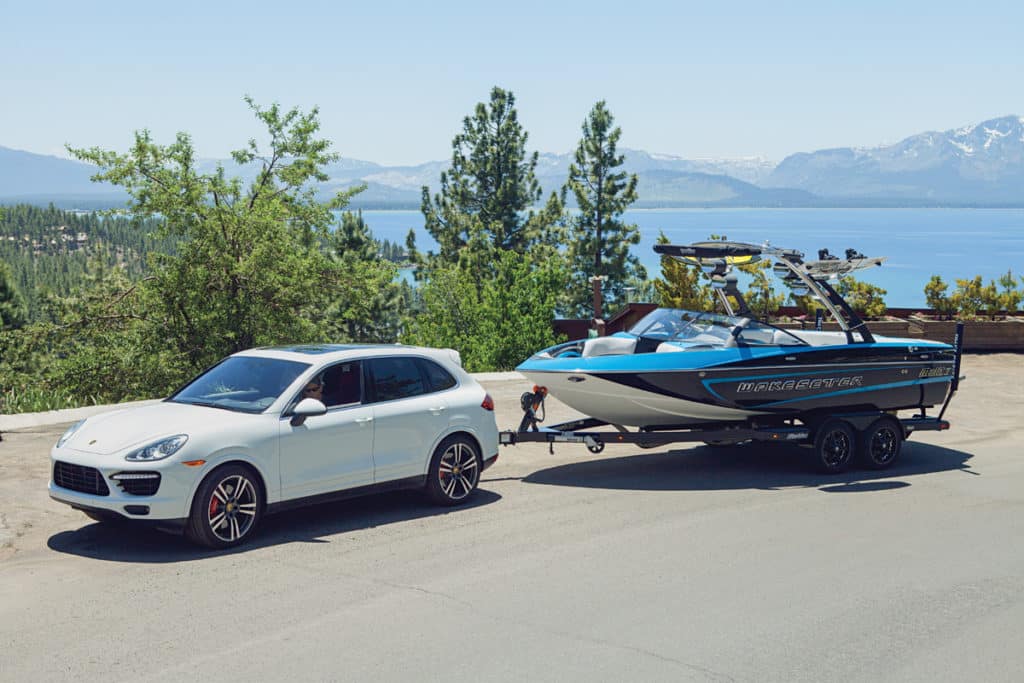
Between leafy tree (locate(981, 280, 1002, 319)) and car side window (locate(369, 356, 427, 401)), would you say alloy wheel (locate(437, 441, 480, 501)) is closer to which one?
car side window (locate(369, 356, 427, 401))

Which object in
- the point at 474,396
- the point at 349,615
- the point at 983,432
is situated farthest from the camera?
the point at 983,432

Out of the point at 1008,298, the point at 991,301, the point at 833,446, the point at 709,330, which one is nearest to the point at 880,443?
the point at 833,446

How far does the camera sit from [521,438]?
11344mm

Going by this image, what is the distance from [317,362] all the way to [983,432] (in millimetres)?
10640

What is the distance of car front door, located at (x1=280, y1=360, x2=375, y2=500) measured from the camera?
8.66 metres

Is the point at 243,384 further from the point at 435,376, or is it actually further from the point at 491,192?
the point at 491,192

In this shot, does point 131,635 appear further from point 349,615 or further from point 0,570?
point 0,570

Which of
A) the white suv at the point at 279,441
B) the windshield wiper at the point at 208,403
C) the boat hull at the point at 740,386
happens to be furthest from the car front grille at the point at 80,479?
the boat hull at the point at 740,386

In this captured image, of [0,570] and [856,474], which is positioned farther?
[856,474]

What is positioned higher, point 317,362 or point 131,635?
point 317,362

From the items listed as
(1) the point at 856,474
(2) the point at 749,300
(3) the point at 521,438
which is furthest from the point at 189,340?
(1) the point at 856,474

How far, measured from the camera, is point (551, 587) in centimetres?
742

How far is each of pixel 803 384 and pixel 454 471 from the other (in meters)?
4.38

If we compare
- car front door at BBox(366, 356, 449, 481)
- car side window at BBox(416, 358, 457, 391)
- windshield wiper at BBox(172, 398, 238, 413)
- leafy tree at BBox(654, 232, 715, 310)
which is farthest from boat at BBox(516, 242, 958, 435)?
leafy tree at BBox(654, 232, 715, 310)
